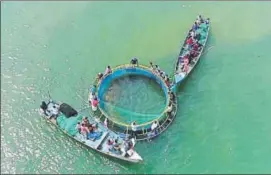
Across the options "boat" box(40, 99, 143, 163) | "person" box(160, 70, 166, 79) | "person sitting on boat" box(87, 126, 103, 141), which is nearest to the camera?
"boat" box(40, 99, 143, 163)

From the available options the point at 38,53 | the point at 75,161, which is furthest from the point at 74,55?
the point at 75,161

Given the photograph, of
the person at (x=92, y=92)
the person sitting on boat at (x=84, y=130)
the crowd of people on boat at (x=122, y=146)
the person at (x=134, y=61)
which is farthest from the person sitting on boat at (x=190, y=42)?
the person sitting on boat at (x=84, y=130)

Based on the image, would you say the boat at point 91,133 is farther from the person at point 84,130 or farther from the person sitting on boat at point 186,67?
the person sitting on boat at point 186,67

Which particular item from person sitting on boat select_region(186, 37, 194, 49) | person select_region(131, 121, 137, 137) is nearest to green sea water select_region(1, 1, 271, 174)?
person select_region(131, 121, 137, 137)

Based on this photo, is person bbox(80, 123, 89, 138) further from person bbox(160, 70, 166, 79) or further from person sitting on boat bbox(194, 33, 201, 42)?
person sitting on boat bbox(194, 33, 201, 42)

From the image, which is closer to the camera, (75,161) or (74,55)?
(75,161)

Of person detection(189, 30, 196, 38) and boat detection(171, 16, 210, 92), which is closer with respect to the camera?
boat detection(171, 16, 210, 92)

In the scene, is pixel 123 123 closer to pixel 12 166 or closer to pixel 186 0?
pixel 12 166
